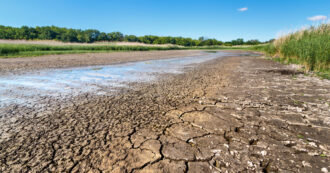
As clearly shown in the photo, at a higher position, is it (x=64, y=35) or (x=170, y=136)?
(x=64, y=35)

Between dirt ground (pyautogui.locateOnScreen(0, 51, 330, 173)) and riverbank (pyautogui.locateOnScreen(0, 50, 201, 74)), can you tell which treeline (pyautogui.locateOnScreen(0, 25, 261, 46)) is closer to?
riverbank (pyautogui.locateOnScreen(0, 50, 201, 74))

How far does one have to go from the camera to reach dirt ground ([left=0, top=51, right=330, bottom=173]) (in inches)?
47.4

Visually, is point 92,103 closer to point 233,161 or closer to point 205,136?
point 205,136

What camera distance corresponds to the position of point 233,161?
48.9 inches

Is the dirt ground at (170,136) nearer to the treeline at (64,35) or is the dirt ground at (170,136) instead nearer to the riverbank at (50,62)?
the riverbank at (50,62)

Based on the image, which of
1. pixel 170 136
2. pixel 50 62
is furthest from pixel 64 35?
pixel 170 136

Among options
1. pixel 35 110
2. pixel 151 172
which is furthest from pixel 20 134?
→ pixel 151 172

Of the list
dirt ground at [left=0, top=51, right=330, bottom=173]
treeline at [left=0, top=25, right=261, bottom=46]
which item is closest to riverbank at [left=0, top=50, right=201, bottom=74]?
dirt ground at [left=0, top=51, right=330, bottom=173]

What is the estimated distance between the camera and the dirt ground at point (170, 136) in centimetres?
120

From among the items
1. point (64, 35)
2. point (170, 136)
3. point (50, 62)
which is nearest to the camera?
point (170, 136)

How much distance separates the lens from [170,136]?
1.60 metres

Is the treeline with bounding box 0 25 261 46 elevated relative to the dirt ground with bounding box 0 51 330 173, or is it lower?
elevated

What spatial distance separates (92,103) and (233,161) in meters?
2.02

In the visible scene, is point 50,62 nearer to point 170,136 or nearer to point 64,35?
point 170,136
